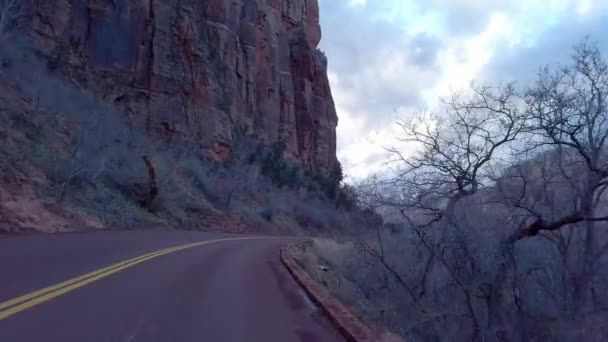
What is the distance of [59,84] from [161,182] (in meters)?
8.41

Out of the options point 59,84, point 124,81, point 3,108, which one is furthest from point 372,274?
point 124,81

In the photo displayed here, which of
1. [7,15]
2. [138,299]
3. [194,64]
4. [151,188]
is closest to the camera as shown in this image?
[138,299]

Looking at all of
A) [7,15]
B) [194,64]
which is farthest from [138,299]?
[194,64]

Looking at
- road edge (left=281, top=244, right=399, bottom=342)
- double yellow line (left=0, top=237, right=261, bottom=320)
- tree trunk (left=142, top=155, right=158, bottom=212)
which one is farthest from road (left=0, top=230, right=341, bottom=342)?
tree trunk (left=142, top=155, right=158, bottom=212)

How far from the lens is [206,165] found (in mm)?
46812

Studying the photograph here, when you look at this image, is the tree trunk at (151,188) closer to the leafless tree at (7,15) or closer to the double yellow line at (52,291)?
the leafless tree at (7,15)

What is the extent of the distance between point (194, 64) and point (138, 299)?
1778 inches

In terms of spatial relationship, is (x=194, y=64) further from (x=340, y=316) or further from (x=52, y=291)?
(x=340, y=316)

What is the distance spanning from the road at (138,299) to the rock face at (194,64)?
29.3 metres

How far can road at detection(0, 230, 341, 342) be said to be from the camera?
6.15 m

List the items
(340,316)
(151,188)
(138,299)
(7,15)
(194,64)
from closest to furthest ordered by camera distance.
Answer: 1. (340,316)
2. (138,299)
3. (7,15)
4. (151,188)
5. (194,64)

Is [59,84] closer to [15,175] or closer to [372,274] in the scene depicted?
[15,175]

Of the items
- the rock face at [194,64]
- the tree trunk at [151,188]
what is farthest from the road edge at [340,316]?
the rock face at [194,64]

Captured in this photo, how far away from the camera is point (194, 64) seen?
50.9 m
